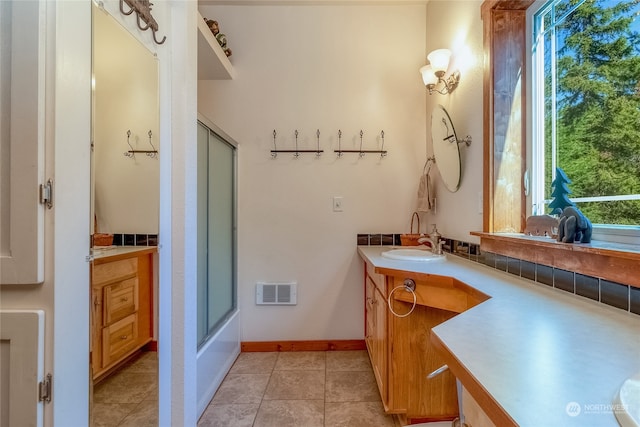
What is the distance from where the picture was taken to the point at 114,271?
0.95 m

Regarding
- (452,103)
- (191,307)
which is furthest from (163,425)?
(452,103)

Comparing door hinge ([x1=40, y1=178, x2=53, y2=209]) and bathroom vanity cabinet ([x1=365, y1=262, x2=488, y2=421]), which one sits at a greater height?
door hinge ([x1=40, y1=178, x2=53, y2=209])

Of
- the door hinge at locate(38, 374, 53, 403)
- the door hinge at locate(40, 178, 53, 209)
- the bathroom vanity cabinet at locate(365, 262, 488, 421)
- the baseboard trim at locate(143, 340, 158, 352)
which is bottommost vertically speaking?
the bathroom vanity cabinet at locate(365, 262, 488, 421)

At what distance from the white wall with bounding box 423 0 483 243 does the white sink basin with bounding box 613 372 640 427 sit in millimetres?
1171

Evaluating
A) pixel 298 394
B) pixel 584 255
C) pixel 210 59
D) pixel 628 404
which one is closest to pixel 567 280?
pixel 584 255

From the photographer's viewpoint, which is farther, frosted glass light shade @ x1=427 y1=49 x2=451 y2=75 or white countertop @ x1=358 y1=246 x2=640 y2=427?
frosted glass light shade @ x1=427 y1=49 x2=451 y2=75

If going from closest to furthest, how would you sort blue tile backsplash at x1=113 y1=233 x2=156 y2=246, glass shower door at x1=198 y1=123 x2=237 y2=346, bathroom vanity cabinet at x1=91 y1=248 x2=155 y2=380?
bathroom vanity cabinet at x1=91 y1=248 x2=155 y2=380
blue tile backsplash at x1=113 y1=233 x2=156 y2=246
glass shower door at x1=198 y1=123 x2=237 y2=346

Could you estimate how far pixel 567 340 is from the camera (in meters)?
0.62

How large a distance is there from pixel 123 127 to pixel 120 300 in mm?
586

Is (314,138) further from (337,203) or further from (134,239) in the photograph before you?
(134,239)

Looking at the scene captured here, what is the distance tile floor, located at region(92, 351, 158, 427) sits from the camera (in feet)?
2.82

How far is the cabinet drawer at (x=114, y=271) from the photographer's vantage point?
86cm

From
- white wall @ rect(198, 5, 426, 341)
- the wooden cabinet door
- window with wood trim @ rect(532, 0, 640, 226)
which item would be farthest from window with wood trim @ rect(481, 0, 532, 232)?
white wall @ rect(198, 5, 426, 341)

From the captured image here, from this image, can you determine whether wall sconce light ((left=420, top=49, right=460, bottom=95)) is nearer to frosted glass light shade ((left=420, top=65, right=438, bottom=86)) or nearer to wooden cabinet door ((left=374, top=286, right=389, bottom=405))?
frosted glass light shade ((left=420, top=65, right=438, bottom=86))
